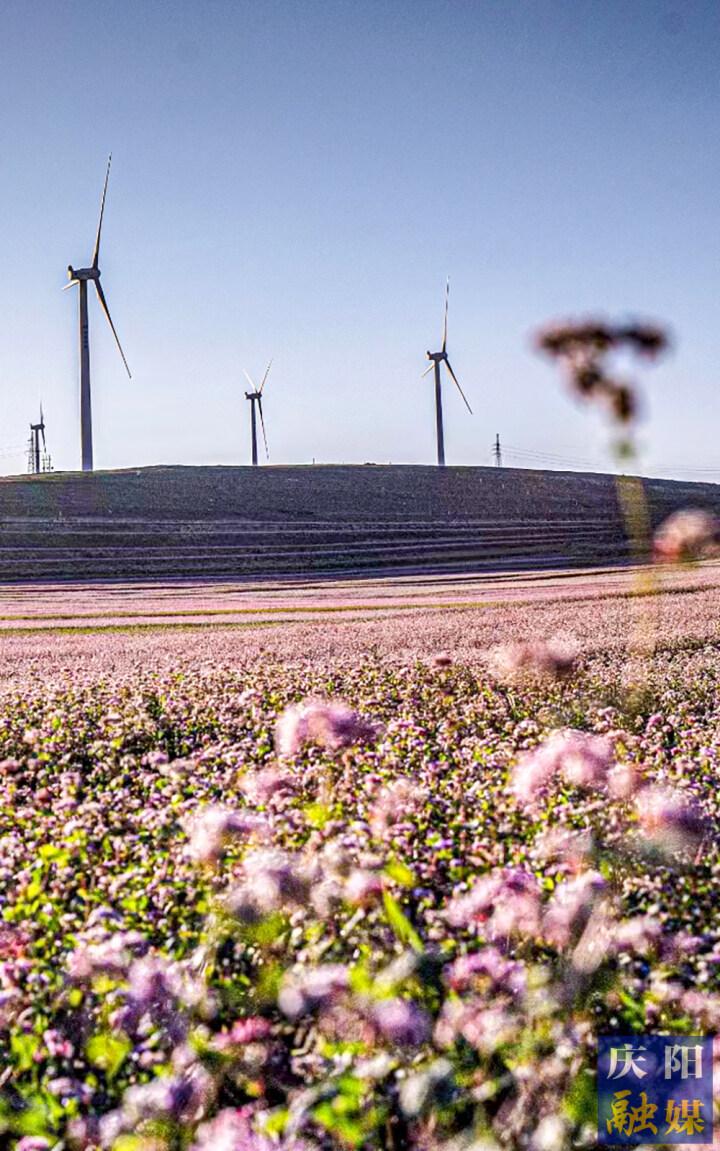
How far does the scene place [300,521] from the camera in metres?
86.3

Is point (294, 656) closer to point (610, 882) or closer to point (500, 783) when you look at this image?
point (500, 783)

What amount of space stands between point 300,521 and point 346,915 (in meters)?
80.1

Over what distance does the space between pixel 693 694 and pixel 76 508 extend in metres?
77.4

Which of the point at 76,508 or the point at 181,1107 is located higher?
the point at 76,508

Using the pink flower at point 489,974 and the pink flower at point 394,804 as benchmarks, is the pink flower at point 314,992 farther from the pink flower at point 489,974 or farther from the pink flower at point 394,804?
the pink flower at point 394,804

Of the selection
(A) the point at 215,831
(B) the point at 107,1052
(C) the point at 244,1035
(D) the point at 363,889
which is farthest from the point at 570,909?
(B) the point at 107,1052

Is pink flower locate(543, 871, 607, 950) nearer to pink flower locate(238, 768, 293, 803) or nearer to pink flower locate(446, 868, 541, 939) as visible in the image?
pink flower locate(446, 868, 541, 939)

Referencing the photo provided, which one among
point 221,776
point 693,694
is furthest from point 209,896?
point 693,694

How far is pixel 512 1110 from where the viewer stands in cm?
486

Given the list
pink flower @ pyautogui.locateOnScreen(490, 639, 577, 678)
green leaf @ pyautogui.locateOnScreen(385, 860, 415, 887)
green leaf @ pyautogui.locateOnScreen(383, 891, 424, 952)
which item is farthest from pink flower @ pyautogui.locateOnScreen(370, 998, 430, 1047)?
pink flower @ pyautogui.locateOnScreen(490, 639, 577, 678)

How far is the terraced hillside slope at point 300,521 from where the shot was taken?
67.4 meters

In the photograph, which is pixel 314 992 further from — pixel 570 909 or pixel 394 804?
pixel 394 804

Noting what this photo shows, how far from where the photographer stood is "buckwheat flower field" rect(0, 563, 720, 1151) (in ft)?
16.6
